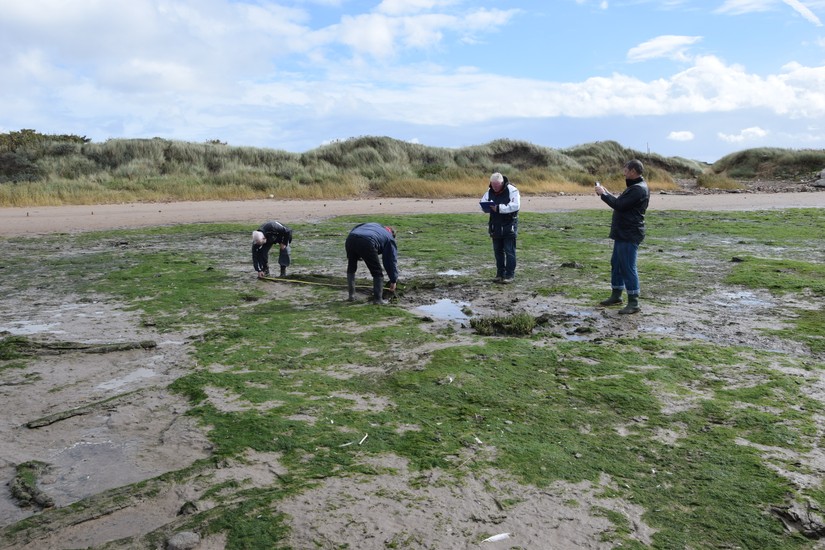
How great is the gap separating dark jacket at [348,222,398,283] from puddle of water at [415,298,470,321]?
0.71 metres

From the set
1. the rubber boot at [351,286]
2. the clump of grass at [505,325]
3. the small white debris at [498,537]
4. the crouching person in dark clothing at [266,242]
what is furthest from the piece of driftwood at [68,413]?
the crouching person in dark clothing at [266,242]

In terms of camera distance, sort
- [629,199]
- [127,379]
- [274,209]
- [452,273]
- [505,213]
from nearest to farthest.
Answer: [127,379] < [629,199] < [505,213] < [452,273] < [274,209]

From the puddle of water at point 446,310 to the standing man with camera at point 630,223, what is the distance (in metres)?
2.10

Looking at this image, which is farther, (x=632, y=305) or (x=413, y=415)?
(x=632, y=305)

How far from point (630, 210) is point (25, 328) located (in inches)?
302

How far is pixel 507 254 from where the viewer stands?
1202 centimetres

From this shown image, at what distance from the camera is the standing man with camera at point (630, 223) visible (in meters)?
9.53

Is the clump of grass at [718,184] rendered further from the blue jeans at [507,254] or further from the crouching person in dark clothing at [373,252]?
the crouching person in dark clothing at [373,252]

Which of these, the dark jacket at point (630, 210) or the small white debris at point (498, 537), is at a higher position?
the dark jacket at point (630, 210)

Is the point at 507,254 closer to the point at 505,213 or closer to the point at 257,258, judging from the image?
the point at 505,213

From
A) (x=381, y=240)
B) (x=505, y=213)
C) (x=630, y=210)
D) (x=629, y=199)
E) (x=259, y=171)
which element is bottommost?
(x=381, y=240)

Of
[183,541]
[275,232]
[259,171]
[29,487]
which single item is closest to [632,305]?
[275,232]

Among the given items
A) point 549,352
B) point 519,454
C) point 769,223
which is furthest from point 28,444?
point 769,223

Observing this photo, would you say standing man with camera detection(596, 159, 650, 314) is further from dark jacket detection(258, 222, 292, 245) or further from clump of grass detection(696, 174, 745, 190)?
clump of grass detection(696, 174, 745, 190)
